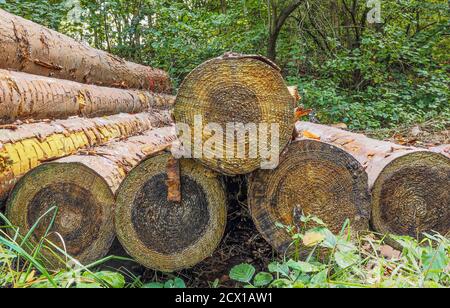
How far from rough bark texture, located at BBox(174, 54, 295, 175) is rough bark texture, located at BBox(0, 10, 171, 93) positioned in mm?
1654

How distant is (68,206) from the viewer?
199cm

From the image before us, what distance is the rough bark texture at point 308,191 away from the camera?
1.91 metres

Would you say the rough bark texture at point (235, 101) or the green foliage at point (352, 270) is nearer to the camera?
the green foliage at point (352, 270)

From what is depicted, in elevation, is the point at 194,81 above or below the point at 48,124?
above

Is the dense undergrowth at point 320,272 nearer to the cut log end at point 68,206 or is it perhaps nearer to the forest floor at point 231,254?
the cut log end at point 68,206

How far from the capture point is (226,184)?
2.12 m

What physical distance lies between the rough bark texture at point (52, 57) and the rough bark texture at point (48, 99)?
0.46 ft

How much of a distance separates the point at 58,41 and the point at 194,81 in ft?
7.28

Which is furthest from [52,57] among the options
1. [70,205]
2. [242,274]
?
[242,274]

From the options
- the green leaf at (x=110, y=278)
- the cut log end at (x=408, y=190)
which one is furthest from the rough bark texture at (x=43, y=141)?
the cut log end at (x=408, y=190)

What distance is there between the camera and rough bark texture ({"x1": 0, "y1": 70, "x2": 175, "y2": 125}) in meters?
2.44

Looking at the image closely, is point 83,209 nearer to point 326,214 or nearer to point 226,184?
point 226,184
